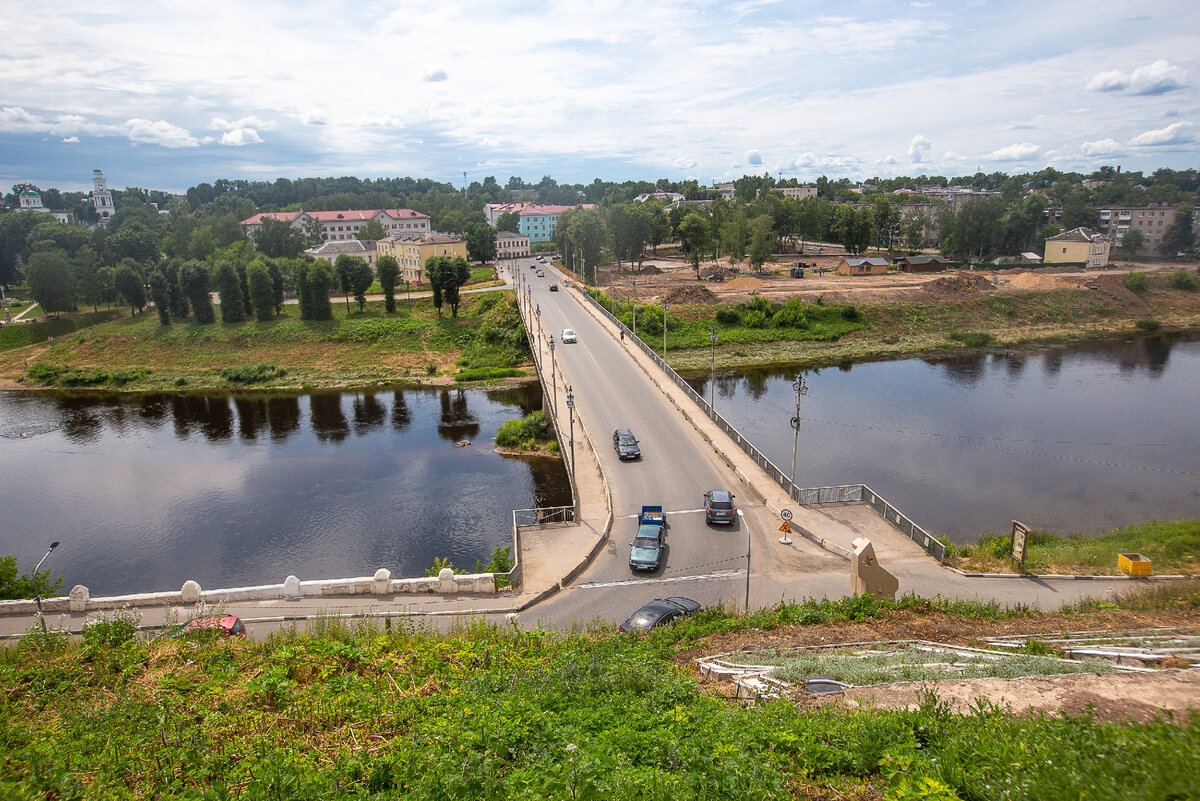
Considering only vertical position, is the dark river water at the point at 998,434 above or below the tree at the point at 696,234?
below

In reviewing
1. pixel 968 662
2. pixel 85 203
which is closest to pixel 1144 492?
pixel 968 662

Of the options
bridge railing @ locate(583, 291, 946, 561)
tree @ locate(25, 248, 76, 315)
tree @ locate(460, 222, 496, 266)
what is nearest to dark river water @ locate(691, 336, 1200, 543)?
bridge railing @ locate(583, 291, 946, 561)

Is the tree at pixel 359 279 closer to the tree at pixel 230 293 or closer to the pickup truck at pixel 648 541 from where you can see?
the tree at pixel 230 293

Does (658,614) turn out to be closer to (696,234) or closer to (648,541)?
(648,541)

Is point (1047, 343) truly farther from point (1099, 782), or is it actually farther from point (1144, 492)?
point (1099, 782)

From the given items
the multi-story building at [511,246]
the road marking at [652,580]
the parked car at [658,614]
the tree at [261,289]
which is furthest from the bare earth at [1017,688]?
the multi-story building at [511,246]

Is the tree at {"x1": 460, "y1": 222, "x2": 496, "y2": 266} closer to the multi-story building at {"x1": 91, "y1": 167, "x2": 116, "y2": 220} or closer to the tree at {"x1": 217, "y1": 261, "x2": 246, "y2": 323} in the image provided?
the tree at {"x1": 217, "y1": 261, "x2": 246, "y2": 323}

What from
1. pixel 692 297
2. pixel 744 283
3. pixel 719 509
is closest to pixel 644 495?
pixel 719 509
